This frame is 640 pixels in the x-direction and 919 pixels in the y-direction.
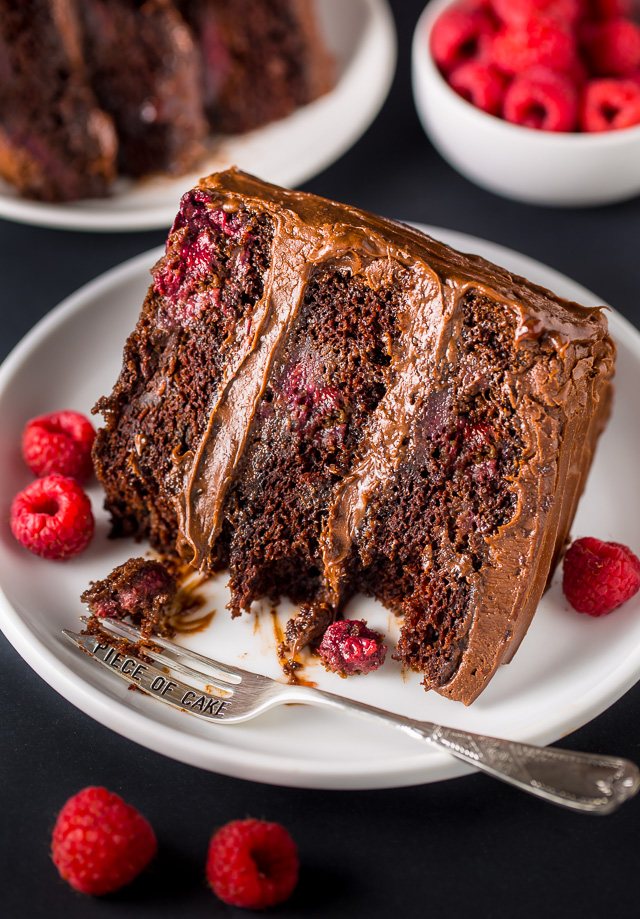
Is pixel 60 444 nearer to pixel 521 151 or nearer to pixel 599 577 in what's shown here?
pixel 599 577

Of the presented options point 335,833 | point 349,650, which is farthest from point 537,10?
point 335,833

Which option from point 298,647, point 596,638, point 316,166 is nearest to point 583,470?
point 596,638

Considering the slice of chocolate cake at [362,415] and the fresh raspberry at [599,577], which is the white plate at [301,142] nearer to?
the slice of chocolate cake at [362,415]

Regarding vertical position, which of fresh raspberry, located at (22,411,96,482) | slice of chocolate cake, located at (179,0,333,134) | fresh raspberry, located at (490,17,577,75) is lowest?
fresh raspberry, located at (22,411,96,482)

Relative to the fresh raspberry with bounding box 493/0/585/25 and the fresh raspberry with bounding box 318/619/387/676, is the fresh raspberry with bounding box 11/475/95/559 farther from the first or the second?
the fresh raspberry with bounding box 493/0/585/25

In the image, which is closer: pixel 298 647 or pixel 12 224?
pixel 298 647

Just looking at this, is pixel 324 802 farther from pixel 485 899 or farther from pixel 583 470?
pixel 583 470

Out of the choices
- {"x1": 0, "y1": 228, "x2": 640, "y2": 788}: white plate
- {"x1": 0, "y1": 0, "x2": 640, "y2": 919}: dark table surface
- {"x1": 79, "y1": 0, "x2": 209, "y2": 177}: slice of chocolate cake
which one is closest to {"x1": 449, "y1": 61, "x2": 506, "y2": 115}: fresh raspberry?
{"x1": 0, "y1": 228, "x2": 640, "y2": 788}: white plate
